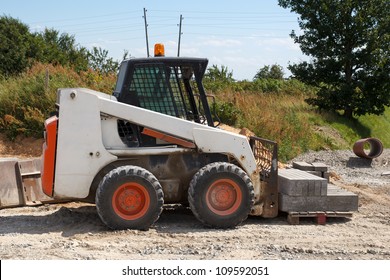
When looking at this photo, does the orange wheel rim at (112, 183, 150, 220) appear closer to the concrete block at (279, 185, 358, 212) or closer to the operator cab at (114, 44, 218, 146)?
the operator cab at (114, 44, 218, 146)

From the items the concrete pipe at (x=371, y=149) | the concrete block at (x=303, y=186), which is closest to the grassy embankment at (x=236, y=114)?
the concrete pipe at (x=371, y=149)

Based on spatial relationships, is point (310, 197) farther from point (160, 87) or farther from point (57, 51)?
point (57, 51)

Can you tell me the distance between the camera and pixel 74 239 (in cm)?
774

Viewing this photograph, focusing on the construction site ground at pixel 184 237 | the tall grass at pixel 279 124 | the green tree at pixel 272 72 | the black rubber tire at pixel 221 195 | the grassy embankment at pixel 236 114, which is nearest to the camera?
the construction site ground at pixel 184 237

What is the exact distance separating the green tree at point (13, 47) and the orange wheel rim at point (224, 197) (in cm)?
2636

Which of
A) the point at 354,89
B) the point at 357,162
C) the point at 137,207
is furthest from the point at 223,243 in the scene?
the point at 354,89

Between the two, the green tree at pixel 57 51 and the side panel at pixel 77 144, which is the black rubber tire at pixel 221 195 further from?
the green tree at pixel 57 51

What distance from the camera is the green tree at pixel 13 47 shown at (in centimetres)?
3372

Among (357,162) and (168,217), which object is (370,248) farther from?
(357,162)

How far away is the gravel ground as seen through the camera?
23.4 feet

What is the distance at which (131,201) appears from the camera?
8.23 metres

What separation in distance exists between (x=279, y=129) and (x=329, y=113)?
7.17 m

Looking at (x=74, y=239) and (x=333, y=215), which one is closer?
(x=74, y=239)

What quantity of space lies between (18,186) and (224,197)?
9.95 ft
